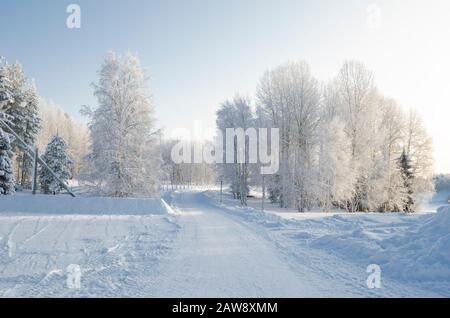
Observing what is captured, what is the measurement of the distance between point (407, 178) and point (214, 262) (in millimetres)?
32757

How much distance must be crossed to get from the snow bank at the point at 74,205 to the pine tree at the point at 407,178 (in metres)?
28.1

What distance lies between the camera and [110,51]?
2181 cm

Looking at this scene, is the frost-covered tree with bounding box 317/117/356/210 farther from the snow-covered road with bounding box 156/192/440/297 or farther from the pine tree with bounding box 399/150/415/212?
the snow-covered road with bounding box 156/192/440/297

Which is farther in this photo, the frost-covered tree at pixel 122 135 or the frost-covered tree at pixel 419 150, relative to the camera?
the frost-covered tree at pixel 419 150

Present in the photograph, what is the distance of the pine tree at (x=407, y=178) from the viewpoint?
106ft

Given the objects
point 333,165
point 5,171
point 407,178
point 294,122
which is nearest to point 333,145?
point 333,165

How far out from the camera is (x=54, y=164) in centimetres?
3522

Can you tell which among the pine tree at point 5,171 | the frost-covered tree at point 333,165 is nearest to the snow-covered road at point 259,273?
the frost-covered tree at point 333,165

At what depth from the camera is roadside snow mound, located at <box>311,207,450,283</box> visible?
5918 millimetres

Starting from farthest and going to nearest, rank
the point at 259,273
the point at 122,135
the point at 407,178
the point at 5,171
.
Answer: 1. the point at 407,178
2. the point at 5,171
3. the point at 122,135
4. the point at 259,273

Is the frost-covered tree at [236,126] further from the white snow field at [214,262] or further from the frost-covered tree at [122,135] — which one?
the white snow field at [214,262]

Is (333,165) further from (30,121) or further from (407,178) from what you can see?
(30,121)

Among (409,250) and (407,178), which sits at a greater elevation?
(407,178)
